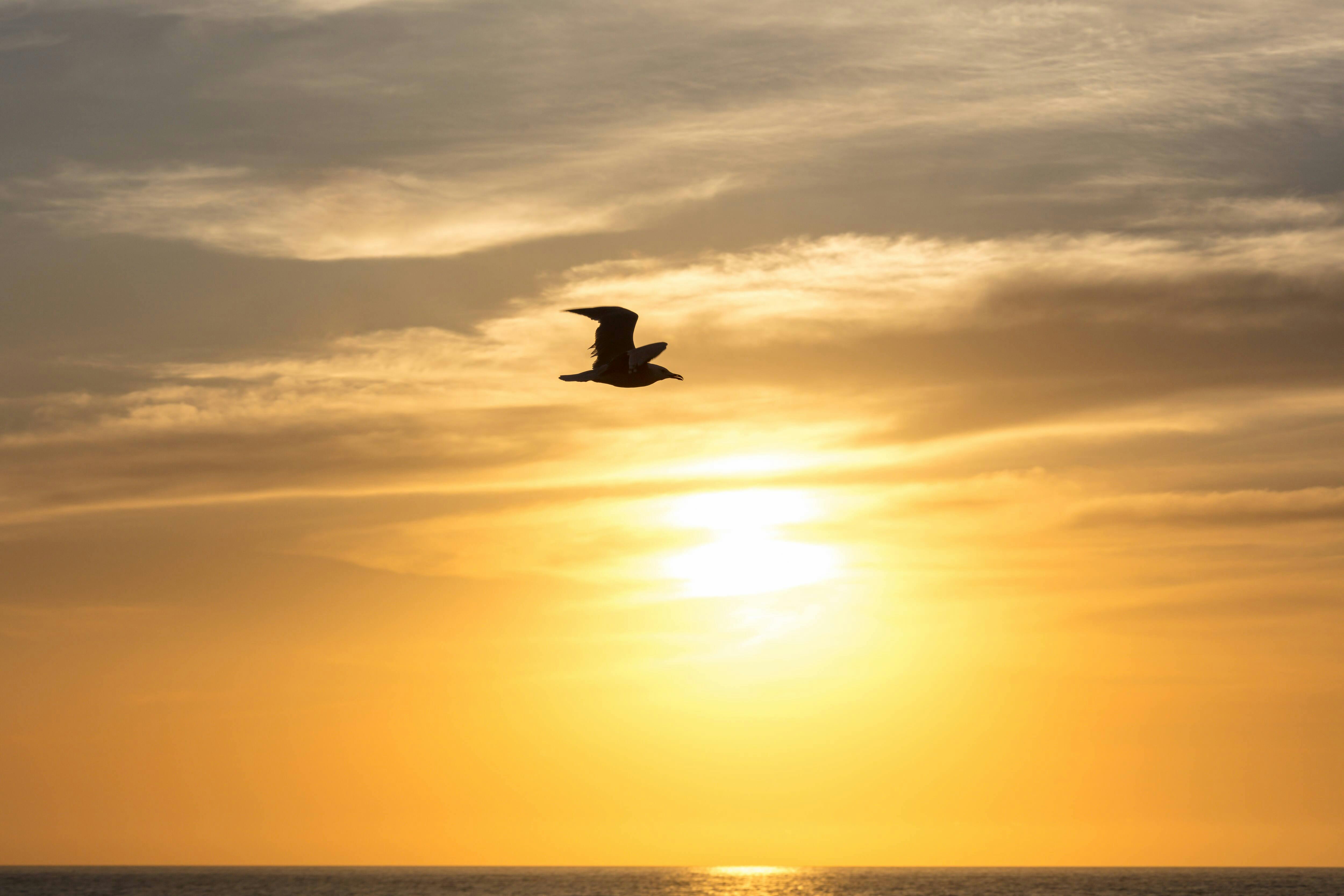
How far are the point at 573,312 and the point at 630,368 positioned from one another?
4736 mm

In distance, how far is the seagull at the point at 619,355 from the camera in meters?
47.7

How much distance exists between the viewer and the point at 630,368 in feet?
160

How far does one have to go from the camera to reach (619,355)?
48.5 meters

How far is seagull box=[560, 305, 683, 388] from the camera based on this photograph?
47.7 meters

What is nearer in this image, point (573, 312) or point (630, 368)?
point (573, 312)

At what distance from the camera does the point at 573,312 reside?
1748 inches
